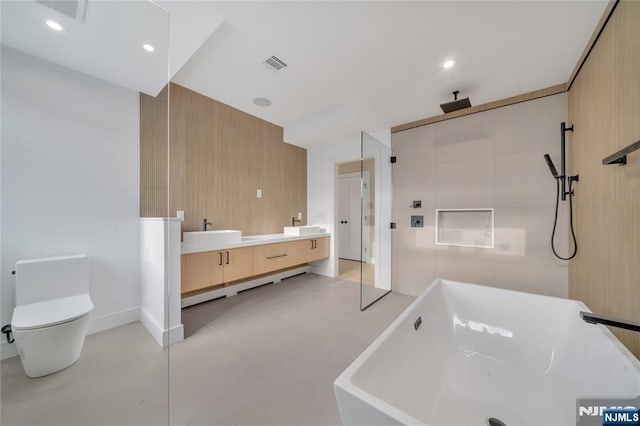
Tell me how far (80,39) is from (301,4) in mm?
1601

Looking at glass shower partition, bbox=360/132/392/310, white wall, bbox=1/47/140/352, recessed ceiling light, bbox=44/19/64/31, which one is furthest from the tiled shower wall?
recessed ceiling light, bbox=44/19/64/31

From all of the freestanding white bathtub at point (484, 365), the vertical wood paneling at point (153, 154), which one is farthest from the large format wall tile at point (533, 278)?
the vertical wood paneling at point (153, 154)

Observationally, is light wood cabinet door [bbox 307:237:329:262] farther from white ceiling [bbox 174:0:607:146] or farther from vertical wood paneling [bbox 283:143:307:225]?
white ceiling [bbox 174:0:607:146]

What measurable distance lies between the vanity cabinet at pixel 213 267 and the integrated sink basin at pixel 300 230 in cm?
Result: 89

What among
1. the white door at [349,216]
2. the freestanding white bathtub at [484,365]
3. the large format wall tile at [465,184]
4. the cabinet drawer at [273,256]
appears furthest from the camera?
the white door at [349,216]

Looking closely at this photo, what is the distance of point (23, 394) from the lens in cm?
127

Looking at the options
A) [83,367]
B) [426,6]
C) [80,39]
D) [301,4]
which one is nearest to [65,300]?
[83,367]

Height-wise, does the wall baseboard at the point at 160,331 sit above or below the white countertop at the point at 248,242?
below

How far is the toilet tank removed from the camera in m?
1.31

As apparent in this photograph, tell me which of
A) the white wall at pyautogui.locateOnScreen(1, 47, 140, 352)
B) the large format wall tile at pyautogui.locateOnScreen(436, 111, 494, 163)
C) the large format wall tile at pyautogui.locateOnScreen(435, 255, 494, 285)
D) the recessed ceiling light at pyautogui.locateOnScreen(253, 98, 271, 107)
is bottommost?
the large format wall tile at pyautogui.locateOnScreen(435, 255, 494, 285)

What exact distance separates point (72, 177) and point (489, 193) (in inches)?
153

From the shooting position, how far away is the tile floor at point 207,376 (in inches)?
49.7

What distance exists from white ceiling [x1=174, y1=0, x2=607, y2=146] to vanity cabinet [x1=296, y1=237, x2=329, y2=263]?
2.11m

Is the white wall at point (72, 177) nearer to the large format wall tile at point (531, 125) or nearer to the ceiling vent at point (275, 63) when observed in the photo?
the ceiling vent at point (275, 63)
